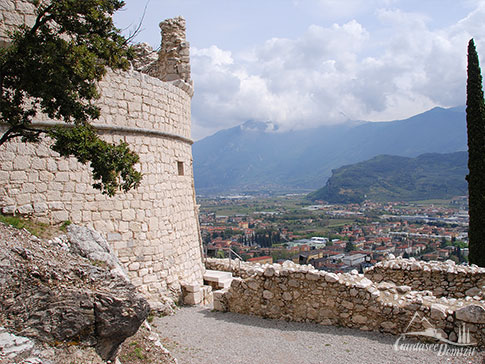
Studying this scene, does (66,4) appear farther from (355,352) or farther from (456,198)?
(456,198)

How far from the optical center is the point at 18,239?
5.93 metres

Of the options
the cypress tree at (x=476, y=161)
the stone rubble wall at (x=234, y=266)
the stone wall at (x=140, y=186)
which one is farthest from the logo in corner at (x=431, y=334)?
the cypress tree at (x=476, y=161)

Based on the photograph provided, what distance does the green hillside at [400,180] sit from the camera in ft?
305

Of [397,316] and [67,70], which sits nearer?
[67,70]

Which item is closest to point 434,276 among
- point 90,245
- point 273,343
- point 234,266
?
point 273,343

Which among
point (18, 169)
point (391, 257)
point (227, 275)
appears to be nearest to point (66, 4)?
point (18, 169)

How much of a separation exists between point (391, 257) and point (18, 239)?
34.0ft

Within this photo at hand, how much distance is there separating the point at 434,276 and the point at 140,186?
8584mm

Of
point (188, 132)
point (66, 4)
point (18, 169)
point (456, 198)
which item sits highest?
point (66, 4)

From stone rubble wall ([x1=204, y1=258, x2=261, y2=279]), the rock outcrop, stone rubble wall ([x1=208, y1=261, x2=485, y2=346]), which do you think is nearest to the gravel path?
stone rubble wall ([x1=208, y1=261, x2=485, y2=346])

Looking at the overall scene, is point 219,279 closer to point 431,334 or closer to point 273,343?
point 273,343

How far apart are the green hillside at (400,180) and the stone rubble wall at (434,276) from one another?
85691 mm

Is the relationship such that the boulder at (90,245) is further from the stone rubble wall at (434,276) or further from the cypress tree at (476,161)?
the cypress tree at (476,161)

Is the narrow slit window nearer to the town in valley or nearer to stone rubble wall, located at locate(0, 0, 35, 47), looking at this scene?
the town in valley
